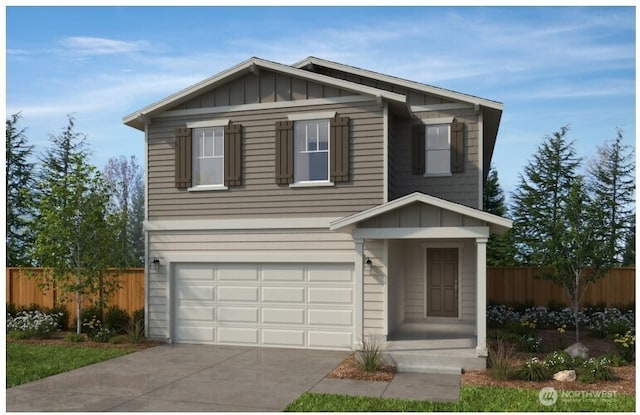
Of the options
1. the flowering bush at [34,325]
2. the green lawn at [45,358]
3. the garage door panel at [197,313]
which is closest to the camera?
the green lawn at [45,358]

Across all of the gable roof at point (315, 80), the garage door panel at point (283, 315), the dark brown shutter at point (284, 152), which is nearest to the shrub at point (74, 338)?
the garage door panel at point (283, 315)

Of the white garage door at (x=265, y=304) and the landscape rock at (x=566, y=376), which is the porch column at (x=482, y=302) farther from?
the white garage door at (x=265, y=304)

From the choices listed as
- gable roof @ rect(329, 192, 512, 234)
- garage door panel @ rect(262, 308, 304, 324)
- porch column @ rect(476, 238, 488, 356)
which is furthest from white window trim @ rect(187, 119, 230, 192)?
porch column @ rect(476, 238, 488, 356)

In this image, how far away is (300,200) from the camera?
12.7m

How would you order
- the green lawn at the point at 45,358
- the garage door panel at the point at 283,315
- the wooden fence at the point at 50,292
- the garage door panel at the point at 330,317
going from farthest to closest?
the wooden fence at the point at 50,292 → the garage door panel at the point at 283,315 → the garage door panel at the point at 330,317 → the green lawn at the point at 45,358

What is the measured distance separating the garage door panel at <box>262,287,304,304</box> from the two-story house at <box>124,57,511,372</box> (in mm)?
24

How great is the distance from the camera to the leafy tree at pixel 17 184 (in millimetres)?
25797

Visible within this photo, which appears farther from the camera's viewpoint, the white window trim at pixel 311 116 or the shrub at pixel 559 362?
the white window trim at pixel 311 116

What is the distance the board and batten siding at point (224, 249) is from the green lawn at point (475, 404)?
4.43 meters

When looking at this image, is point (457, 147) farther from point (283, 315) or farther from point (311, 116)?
point (283, 315)

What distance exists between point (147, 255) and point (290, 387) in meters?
6.12

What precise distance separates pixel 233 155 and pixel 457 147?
5.08 metres

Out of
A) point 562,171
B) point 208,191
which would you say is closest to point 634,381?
point 208,191

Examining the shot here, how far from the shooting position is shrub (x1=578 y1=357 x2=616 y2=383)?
9.48 m
